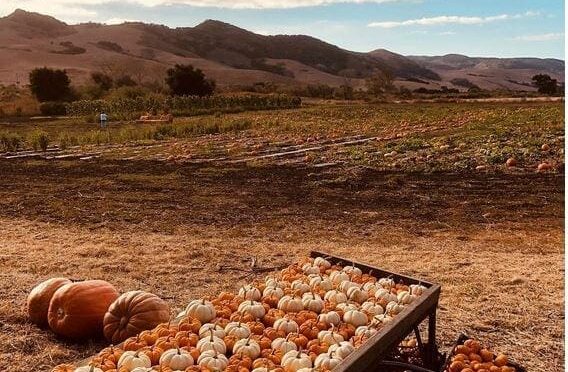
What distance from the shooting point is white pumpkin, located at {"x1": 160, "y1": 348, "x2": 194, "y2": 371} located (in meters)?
3.42

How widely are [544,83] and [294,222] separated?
8985 cm

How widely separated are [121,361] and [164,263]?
485cm

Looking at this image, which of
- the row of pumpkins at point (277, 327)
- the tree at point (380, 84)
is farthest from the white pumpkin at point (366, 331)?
the tree at point (380, 84)

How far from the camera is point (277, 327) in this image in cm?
411

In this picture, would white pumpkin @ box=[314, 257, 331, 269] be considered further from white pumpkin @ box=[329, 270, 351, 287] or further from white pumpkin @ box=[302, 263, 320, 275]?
white pumpkin @ box=[329, 270, 351, 287]

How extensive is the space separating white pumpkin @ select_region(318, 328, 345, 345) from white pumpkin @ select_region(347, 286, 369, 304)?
0.74 m

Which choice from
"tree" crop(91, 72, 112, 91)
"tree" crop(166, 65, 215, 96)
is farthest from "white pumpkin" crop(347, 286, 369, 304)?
"tree" crop(91, 72, 112, 91)

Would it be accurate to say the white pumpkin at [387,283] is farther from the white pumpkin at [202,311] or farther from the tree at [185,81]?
the tree at [185,81]

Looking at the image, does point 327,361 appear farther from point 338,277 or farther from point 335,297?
point 338,277

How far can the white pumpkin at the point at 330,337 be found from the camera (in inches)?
152

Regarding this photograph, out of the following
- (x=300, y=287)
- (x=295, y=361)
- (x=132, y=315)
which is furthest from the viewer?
(x=132, y=315)

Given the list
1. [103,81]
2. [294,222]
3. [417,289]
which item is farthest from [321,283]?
[103,81]

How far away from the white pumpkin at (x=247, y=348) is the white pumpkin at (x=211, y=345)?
0.08 metres

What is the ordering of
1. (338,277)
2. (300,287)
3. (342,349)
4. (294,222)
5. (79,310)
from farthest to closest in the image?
(294,222) < (79,310) < (338,277) < (300,287) < (342,349)
